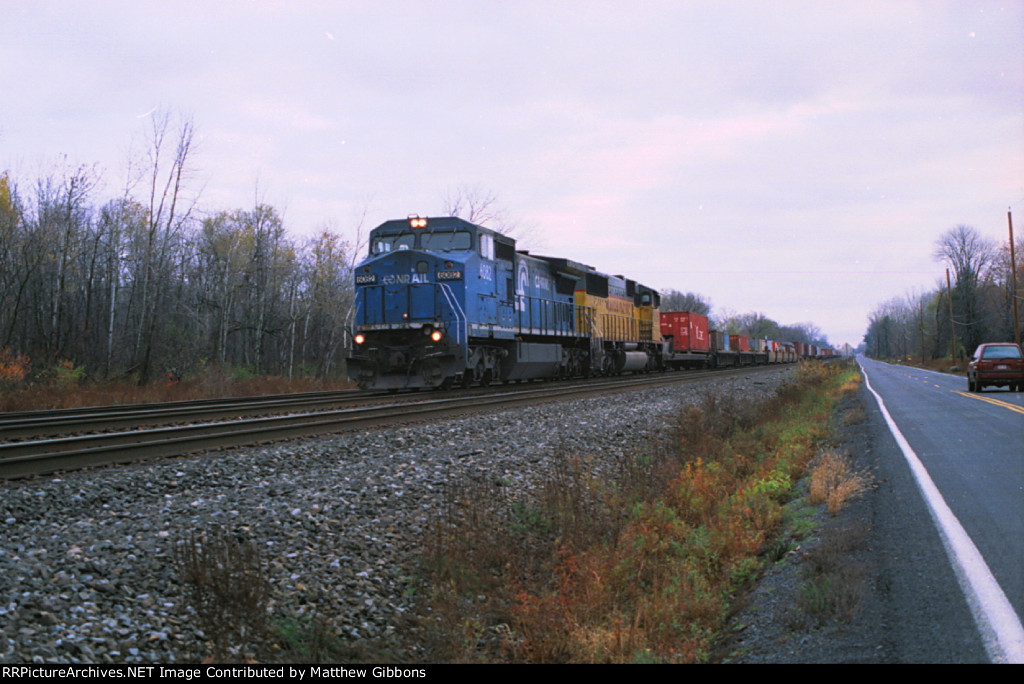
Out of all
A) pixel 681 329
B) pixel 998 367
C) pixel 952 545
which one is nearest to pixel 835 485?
pixel 952 545

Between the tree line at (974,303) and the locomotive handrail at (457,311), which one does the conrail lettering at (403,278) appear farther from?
the tree line at (974,303)

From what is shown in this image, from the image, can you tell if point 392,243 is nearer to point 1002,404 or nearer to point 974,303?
point 1002,404

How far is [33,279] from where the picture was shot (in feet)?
101

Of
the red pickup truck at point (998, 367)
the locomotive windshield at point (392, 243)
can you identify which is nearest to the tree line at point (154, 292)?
the locomotive windshield at point (392, 243)

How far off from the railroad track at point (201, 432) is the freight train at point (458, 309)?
105cm

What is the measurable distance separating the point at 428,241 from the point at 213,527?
13.2 meters

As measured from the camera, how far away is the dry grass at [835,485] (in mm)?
6605

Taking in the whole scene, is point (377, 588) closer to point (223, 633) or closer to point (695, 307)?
point (223, 633)

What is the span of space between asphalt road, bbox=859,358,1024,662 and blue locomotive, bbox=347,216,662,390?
9.40 metres

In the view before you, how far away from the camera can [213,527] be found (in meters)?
5.34

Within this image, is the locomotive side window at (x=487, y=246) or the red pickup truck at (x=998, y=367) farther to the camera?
the red pickup truck at (x=998, y=367)

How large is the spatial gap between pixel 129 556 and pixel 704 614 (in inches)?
154

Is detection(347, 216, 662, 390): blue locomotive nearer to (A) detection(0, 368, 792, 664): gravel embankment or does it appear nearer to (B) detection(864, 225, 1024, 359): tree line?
(A) detection(0, 368, 792, 664): gravel embankment

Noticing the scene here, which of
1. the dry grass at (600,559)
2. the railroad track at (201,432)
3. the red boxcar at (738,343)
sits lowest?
the dry grass at (600,559)
